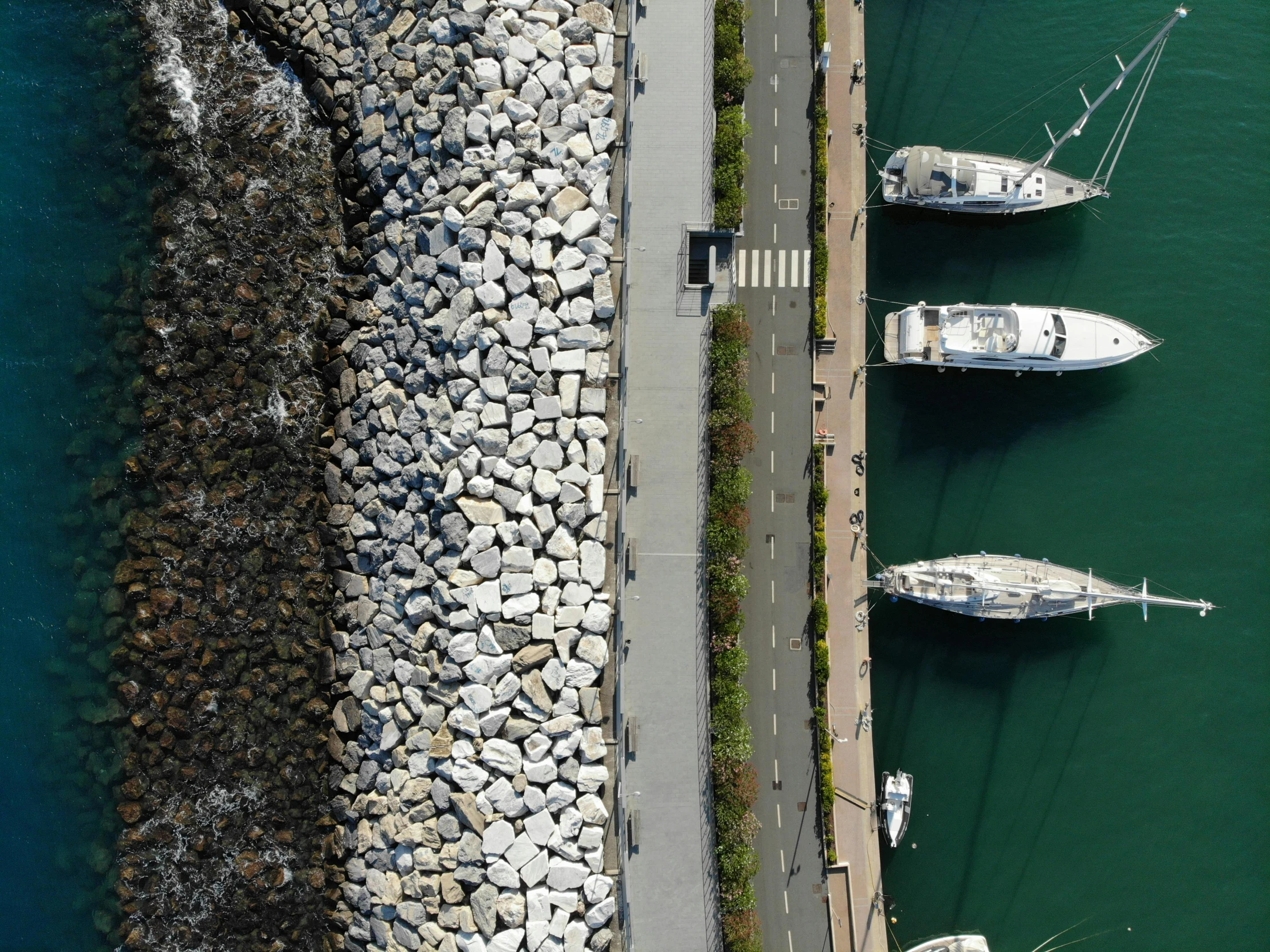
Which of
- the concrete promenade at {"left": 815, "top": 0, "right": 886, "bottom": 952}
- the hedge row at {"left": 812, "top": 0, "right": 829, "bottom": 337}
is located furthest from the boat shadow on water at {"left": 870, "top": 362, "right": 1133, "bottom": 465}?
the hedge row at {"left": 812, "top": 0, "right": 829, "bottom": 337}

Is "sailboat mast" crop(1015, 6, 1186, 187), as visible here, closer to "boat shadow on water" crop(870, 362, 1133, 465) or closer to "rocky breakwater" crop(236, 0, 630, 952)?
"boat shadow on water" crop(870, 362, 1133, 465)

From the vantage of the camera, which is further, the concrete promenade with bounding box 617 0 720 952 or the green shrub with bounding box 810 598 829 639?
the green shrub with bounding box 810 598 829 639

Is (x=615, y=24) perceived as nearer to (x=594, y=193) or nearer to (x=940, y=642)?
(x=594, y=193)

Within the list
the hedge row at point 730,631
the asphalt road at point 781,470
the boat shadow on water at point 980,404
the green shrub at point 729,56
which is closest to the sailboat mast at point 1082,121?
the boat shadow on water at point 980,404

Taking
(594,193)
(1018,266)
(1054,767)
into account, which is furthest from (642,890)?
(1018,266)

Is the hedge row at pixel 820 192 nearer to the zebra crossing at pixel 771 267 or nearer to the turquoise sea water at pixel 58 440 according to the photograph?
the zebra crossing at pixel 771 267

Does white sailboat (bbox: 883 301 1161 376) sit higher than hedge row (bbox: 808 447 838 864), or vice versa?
white sailboat (bbox: 883 301 1161 376)

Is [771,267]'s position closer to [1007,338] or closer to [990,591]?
[1007,338]

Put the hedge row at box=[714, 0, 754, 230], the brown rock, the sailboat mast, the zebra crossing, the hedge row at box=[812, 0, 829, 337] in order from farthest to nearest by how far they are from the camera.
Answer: the zebra crossing
the hedge row at box=[812, 0, 829, 337]
the hedge row at box=[714, 0, 754, 230]
the brown rock
the sailboat mast

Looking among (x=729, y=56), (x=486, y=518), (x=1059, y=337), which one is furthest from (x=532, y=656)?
(x=1059, y=337)
